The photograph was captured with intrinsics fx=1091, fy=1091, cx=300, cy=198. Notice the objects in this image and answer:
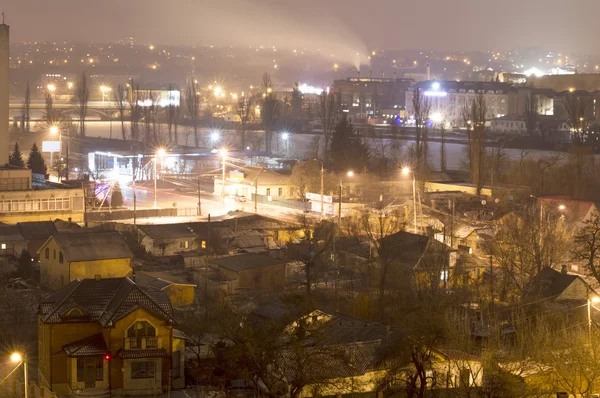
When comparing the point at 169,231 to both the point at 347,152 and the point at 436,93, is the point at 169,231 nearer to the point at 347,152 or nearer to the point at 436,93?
the point at 347,152

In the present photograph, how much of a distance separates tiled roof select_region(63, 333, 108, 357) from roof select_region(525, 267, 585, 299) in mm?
3037

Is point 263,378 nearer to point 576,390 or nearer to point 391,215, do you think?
point 576,390

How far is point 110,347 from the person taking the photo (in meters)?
5.14

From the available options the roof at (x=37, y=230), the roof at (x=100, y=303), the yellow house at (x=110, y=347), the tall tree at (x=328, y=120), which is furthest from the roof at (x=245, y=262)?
the tall tree at (x=328, y=120)

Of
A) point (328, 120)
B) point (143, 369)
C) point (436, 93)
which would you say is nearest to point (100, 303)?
point (143, 369)

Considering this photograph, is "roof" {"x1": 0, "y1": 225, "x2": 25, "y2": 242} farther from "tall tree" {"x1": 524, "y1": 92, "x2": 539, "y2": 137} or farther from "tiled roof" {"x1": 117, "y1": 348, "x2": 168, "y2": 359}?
"tall tree" {"x1": 524, "y1": 92, "x2": 539, "y2": 137}

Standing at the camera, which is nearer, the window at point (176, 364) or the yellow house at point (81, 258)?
the window at point (176, 364)

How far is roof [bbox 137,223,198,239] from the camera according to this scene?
9156 millimetres

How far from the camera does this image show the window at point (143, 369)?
5133 mm

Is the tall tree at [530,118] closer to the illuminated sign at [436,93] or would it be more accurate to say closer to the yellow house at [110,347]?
the illuminated sign at [436,93]

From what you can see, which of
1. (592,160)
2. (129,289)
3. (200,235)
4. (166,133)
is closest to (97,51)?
(166,133)

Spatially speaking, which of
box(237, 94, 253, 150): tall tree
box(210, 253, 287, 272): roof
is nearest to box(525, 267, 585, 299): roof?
box(210, 253, 287, 272): roof

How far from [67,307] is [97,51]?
57239 mm

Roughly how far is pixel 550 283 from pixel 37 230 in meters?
4.39
